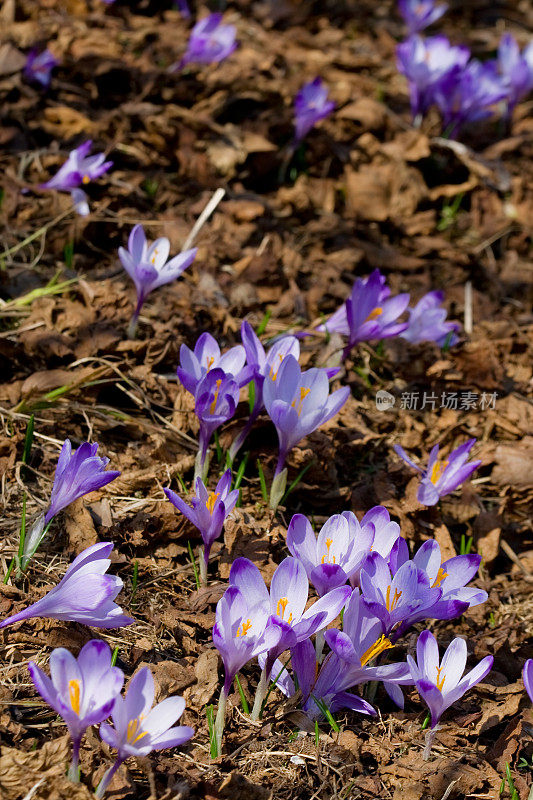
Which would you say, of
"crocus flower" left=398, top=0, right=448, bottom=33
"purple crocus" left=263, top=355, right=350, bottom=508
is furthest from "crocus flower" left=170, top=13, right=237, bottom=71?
"purple crocus" left=263, top=355, right=350, bottom=508

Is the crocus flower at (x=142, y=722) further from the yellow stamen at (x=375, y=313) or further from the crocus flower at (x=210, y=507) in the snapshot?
the yellow stamen at (x=375, y=313)

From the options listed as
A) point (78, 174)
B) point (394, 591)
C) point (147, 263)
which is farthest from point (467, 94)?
point (394, 591)

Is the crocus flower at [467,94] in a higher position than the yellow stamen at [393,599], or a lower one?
higher

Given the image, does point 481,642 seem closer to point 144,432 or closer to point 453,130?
point 144,432

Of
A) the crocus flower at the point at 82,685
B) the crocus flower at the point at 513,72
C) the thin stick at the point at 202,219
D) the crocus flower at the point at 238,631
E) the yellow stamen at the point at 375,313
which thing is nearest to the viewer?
the crocus flower at the point at 82,685

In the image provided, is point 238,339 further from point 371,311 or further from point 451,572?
point 451,572

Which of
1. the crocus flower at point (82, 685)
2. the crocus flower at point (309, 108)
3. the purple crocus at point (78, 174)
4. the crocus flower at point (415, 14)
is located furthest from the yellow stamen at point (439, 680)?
the crocus flower at point (415, 14)
